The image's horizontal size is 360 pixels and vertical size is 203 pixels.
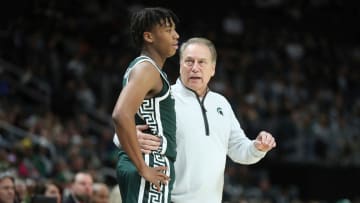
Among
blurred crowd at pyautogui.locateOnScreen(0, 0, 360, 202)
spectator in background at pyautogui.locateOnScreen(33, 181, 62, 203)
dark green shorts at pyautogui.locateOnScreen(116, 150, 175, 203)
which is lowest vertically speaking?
dark green shorts at pyautogui.locateOnScreen(116, 150, 175, 203)

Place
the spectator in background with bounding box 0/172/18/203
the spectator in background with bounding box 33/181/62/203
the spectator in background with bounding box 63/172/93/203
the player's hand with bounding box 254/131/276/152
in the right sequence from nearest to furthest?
the player's hand with bounding box 254/131/276/152, the spectator in background with bounding box 0/172/18/203, the spectator in background with bounding box 33/181/62/203, the spectator in background with bounding box 63/172/93/203

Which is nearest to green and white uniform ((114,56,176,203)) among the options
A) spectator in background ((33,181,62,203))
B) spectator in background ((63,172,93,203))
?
spectator in background ((33,181,62,203))

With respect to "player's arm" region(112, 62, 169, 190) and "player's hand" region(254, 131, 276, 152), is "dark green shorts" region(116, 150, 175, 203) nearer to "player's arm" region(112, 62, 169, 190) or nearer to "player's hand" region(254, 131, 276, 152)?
"player's arm" region(112, 62, 169, 190)

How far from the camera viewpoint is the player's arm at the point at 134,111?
3969 mm

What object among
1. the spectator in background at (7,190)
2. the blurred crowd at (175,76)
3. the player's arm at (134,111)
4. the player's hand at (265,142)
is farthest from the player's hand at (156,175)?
the blurred crowd at (175,76)

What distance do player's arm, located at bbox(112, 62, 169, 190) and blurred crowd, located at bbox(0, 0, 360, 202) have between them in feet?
19.0

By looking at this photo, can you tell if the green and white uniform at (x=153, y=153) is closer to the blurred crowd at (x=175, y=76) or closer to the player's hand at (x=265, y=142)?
the player's hand at (x=265, y=142)

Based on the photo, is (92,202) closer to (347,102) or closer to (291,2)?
(347,102)

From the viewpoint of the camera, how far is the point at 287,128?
1407cm

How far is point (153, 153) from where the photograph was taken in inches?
166

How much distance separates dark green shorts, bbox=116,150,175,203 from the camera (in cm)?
414

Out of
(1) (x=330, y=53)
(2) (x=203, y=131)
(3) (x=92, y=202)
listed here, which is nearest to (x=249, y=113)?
(1) (x=330, y=53)

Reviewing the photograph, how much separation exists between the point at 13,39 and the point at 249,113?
4061 millimetres

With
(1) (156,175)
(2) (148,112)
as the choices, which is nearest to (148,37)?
(2) (148,112)
